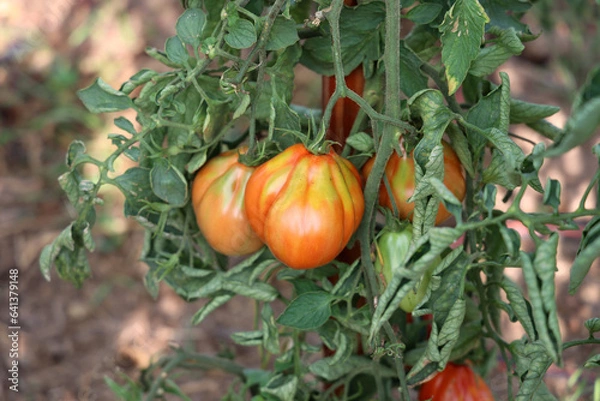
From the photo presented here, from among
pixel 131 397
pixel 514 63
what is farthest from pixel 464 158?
pixel 514 63

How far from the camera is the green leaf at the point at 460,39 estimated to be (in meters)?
0.56

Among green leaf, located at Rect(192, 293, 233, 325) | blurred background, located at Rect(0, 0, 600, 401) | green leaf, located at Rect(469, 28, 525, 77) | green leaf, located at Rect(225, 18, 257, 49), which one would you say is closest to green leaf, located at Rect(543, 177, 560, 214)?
green leaf, located at Rect(469, 28, 525, 77)

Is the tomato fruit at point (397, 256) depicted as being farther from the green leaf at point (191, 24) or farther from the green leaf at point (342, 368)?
the green leaf at point (191, 24)

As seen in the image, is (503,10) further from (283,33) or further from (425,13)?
(283,33)

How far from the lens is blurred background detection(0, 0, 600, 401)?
166 cm

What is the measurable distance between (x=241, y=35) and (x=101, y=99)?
0.19 m

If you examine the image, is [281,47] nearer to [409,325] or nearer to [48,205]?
[409,325]

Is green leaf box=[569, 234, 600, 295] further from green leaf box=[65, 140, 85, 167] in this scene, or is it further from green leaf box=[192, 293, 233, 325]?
green leaf box=[65, 140, 85, 167]

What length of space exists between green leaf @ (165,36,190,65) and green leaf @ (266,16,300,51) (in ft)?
0.29

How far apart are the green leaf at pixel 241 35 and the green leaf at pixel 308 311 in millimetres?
240

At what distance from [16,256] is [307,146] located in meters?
1.49

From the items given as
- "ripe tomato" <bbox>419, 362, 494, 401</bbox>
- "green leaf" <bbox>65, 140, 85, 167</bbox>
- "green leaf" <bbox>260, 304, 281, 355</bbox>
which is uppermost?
"green leaf" <bbox>65, 140, 85, 167</bbox>

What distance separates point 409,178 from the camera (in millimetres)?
637

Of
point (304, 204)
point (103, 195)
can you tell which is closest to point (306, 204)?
point (304, 204)
